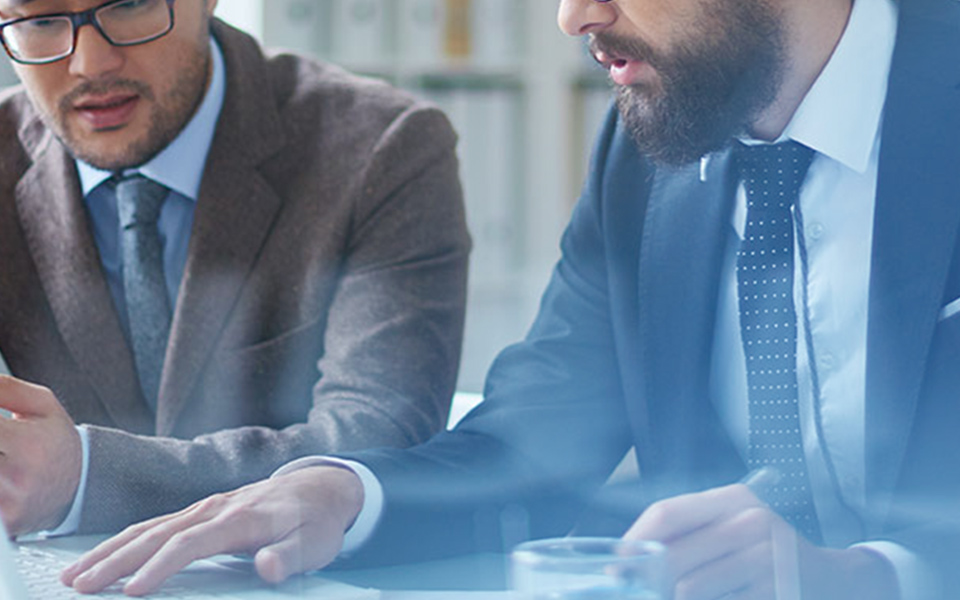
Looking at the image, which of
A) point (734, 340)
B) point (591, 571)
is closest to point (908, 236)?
point (734, 340)

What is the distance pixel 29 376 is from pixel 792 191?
738mm

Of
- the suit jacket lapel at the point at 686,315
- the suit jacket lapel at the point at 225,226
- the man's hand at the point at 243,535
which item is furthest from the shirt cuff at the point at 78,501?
the suit jacket lapel at the point at 686,315

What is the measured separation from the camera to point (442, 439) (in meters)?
1.05

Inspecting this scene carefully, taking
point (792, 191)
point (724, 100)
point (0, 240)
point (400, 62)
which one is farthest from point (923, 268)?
point (400, 62)

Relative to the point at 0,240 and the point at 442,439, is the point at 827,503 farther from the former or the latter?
the point at 0,240

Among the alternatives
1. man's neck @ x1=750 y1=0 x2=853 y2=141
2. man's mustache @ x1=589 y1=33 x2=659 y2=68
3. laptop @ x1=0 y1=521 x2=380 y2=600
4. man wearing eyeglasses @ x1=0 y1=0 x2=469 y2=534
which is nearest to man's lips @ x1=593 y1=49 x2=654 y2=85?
man's mustache @ x1=589 y1=33 x2=659 y2=68

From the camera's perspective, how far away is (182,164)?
1354 millimetres

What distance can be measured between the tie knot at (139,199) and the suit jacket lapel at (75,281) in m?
0.04

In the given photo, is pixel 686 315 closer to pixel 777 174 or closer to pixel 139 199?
pixel 777 174

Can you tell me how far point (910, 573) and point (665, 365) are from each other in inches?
13.7

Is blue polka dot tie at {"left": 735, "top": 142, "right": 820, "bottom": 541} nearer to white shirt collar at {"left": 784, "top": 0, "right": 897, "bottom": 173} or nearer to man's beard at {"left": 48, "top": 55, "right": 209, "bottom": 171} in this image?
white shirt collar at {"left": 784, "top": 0, "right": 897, "bottom": 173}

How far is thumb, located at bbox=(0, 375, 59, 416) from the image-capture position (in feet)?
3.17

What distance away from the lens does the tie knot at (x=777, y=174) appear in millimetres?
981

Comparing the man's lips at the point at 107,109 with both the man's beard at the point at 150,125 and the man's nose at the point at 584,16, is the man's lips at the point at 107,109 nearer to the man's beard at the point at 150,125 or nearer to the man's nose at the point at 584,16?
the man's beard at the point at 150,125
